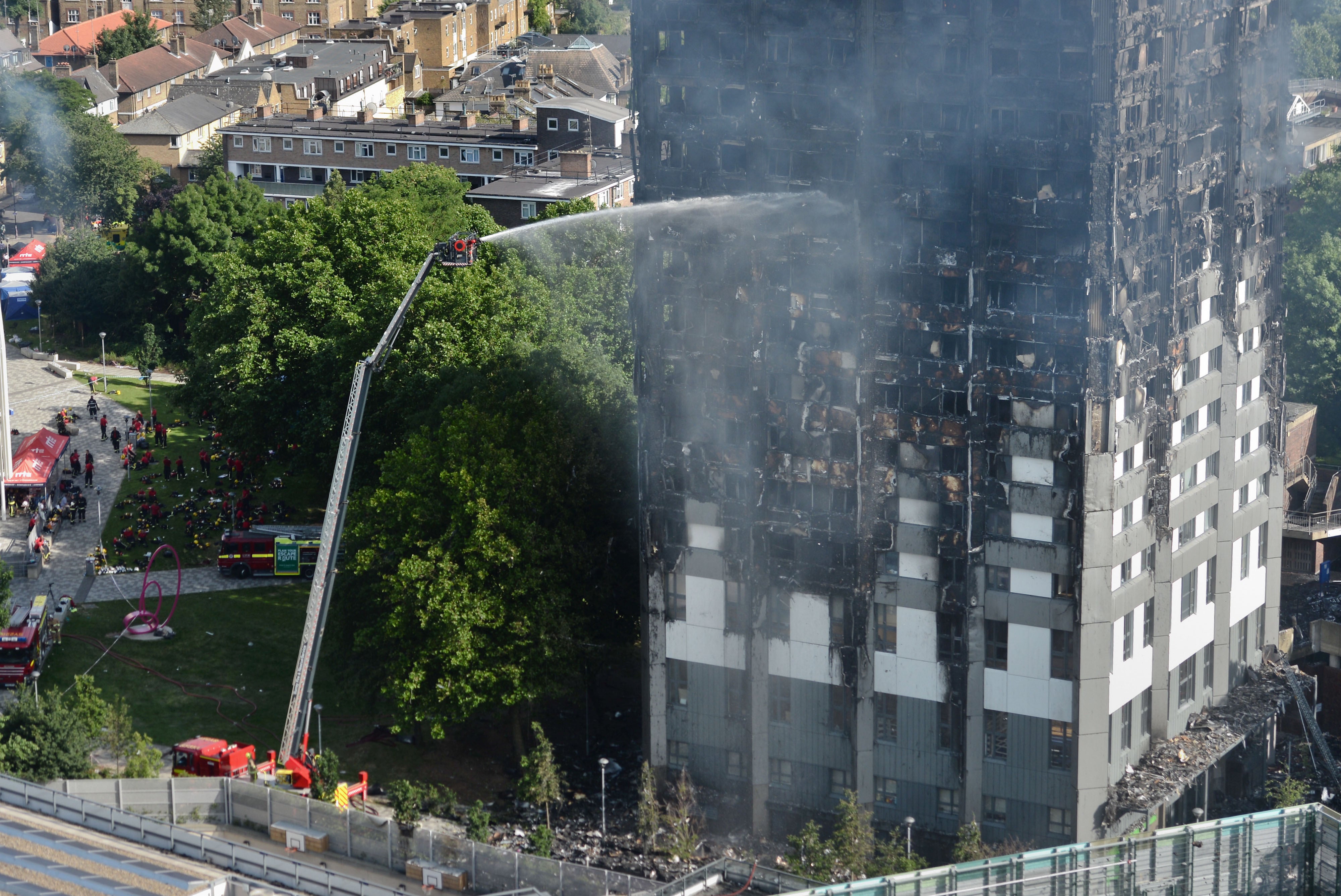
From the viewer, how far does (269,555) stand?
11700cm

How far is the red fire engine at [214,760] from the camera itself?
88.9 meters

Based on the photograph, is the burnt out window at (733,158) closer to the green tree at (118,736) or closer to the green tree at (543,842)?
the green tree at (543,842)

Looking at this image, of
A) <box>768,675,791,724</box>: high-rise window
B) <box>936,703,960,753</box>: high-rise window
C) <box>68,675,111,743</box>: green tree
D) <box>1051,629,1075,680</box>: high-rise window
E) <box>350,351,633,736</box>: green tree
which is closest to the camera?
<box>1051,629,1075,680</box>: high-rise window

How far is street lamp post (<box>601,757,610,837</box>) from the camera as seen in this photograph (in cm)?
8919

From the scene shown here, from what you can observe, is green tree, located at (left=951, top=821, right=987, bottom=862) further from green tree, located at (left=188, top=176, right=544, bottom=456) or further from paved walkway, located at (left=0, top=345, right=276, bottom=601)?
paved walkway, located at (left=0, top=345, right=276, bottom=601)

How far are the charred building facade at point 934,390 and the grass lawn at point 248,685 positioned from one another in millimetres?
10679

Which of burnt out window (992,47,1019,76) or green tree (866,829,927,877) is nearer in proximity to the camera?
burnt out window (992,47,1019,76)

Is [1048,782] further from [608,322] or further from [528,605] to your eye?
[608,322]

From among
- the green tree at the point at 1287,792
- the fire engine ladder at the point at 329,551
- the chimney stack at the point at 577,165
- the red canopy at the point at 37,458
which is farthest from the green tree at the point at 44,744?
the chimney stack at the point at 577,165

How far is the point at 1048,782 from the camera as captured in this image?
83750 mm

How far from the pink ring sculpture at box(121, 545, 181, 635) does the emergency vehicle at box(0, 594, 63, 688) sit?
11.7 feet

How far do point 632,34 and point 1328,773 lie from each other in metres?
43.5

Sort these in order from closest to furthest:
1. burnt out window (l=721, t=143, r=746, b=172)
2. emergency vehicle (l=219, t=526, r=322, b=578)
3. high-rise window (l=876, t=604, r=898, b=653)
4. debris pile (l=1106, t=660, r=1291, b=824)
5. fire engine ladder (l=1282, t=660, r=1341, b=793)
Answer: high-rise window (l=876, t=604, r=898, b=653) → debris pile (l=1106, t=660, r=1291, b=824) → burnt out window (l=721, t=143, r=746, b=172) → fire engine ladder (l=1282, t=660, r=1341, b=793) → emergency vehicle (l=219, t=526, r=322, b=578)

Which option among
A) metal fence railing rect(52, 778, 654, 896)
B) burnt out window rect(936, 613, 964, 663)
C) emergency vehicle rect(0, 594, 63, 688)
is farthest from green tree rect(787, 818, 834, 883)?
emergency vehicle rect(0, 594, 63, 688)
